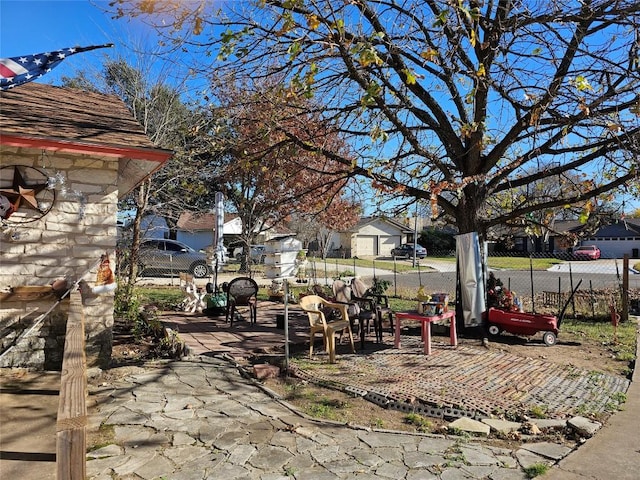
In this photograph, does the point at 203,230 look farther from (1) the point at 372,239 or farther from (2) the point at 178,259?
(1) the point at 372,239

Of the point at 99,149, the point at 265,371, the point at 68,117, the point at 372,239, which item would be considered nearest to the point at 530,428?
the point at 265,371

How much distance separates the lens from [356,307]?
7445mm

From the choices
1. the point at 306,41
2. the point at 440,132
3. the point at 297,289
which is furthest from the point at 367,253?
the point at 306,41

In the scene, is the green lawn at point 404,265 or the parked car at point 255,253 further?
the green lawn at point 404,265

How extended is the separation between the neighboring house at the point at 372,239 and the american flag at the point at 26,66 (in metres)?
38.1

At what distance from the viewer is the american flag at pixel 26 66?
507 centimetres

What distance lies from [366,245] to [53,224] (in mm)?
41872

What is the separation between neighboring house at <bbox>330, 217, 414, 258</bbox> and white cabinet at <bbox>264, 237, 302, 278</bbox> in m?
35.2

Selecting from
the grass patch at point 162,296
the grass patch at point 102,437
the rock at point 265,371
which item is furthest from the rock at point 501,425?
the grass patch at point 162,296

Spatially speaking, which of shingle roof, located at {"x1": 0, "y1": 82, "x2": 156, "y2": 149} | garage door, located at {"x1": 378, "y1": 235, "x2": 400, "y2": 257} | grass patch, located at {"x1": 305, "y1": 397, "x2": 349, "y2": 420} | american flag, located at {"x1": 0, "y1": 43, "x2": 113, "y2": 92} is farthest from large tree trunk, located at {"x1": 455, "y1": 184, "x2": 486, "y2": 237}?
garage door, located at {"x1": 378, "y1": 235, "x2": 400, "y2": 257}

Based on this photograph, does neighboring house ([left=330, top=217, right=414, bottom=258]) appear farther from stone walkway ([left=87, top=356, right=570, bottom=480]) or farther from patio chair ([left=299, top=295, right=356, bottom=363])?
stone walkway ([left=87, top=356, right=570, bottom=480])

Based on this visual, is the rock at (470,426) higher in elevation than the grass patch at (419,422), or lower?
higher

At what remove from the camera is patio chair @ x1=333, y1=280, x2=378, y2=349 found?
7332mm

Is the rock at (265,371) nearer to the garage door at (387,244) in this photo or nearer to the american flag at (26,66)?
the american flag at (26,66)
